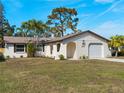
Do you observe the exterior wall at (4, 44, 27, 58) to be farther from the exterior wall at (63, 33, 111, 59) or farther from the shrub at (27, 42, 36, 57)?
the exterior wall at (63, 33, 111, 59)

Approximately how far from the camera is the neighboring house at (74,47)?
31.8m

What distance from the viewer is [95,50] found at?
3294cm

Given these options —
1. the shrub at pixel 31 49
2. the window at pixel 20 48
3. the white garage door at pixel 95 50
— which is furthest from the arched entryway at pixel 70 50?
the window at pixel 20 48

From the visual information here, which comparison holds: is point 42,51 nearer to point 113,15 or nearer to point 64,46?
point 64,46

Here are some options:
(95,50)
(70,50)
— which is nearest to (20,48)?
(70,50)

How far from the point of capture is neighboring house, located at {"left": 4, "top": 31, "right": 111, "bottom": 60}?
3178 centimetres

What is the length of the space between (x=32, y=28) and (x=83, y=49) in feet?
36.7

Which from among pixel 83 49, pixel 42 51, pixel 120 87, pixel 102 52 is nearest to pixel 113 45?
pixel 102 52

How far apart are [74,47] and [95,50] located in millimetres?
3235

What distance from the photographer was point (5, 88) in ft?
31.6

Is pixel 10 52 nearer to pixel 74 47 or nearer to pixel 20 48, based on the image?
pixel 20 48

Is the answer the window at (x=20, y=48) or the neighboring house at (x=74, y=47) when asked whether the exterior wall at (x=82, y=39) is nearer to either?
the neighboring house at (x=74, y=47)

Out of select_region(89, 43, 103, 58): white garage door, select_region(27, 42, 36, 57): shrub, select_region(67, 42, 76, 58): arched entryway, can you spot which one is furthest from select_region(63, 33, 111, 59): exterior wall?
select_region(27, 42, 36, 57): shrub

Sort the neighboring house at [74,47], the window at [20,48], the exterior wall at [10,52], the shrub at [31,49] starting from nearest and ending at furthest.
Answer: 1. the neighboring house at [74,47]
2. the exterior wall at [10,52]
3. the shrub at [31,49]
4. the window at [20,48]
